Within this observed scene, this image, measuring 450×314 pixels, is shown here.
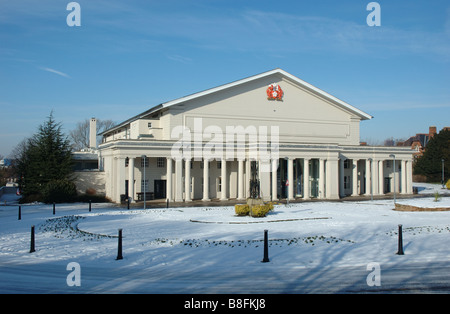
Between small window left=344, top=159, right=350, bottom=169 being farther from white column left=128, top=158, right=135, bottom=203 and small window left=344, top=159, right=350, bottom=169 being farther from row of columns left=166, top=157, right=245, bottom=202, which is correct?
white column left=128, top=158, right=135, bottom=203

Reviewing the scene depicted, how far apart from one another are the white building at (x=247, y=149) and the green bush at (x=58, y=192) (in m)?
4.19

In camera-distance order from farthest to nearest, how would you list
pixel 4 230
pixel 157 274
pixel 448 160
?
pixel 448 160
pixel 4 230
pixel 157 274

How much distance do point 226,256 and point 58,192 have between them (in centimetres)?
3017

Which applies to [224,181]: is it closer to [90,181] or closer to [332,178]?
[332,178]

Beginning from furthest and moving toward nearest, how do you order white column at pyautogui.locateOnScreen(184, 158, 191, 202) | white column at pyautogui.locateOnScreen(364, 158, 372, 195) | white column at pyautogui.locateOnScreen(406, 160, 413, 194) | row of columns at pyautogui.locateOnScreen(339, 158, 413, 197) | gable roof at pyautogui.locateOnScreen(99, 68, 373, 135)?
1. white column at pyautogui.locateOnScreen(406, 160, 413, 194)
2. white column at pyautogui.locateOnScreen(364, 158, 372, 195)
3. row of columns at pyautogui.locateOnScreen(339, 158, 413, 197)
4. gable roof at pyautogui.locateOnScreen(99, 68, 373, 135)
5. white column at pyautogui.locateOnScreen(184, 158, 191, 202)

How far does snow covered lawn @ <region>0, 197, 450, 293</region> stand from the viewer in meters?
11.5

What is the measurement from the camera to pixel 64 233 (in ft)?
66.0

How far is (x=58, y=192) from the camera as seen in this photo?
40.2 metres

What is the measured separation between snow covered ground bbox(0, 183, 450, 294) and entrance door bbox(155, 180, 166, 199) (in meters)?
19.2

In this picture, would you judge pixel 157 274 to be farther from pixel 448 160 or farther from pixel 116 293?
pixel 448 160

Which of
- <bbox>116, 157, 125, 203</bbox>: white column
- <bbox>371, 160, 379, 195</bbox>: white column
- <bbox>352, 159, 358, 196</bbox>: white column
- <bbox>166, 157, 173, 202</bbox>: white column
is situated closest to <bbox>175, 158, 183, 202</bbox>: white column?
<bbox>166, 157, 173, 202</bbox>: white column
